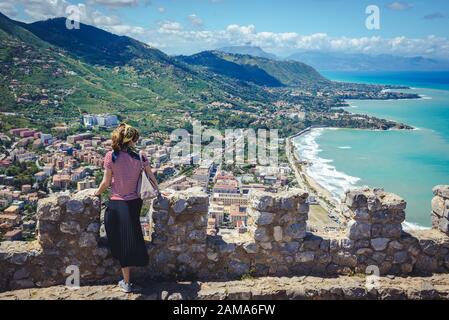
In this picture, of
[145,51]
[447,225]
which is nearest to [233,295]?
[447,225]

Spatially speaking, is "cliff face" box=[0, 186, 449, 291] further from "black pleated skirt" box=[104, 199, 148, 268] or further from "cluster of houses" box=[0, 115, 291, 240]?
"cluster of houses" box=[0, 115, 291, 240]

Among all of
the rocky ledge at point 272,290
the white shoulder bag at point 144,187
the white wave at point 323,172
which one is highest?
the white shoulder bag at point 144,187

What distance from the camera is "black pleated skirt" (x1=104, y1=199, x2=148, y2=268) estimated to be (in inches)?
201

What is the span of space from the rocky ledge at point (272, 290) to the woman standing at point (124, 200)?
423 millimetres

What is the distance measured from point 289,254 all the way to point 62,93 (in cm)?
9639

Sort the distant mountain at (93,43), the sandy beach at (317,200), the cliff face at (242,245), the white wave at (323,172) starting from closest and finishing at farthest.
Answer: the cliff face at (242,245) → the sandy beach at (317,200) → the white wave at (323,172) → the distant mountain at (93,43)

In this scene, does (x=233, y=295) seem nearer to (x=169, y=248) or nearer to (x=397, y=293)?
(x=169, y=248)

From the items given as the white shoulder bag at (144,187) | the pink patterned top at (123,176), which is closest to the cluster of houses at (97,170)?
the pink patterned top at (123,176)

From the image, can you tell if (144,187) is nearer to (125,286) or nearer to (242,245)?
(125,286)

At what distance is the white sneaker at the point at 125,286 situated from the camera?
16.9 ft

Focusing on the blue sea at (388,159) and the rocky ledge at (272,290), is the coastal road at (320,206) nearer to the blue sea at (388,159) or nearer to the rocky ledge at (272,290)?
the blue sea at (388,159)

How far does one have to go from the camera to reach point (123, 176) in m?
5.11

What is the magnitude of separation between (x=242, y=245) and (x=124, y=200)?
191 centimetres

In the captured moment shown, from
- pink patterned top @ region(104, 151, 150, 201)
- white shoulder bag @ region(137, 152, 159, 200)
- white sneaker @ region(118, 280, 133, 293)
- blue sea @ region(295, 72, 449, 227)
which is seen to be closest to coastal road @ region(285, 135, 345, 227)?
blue sea @ region(295, 72, 449, 227)
